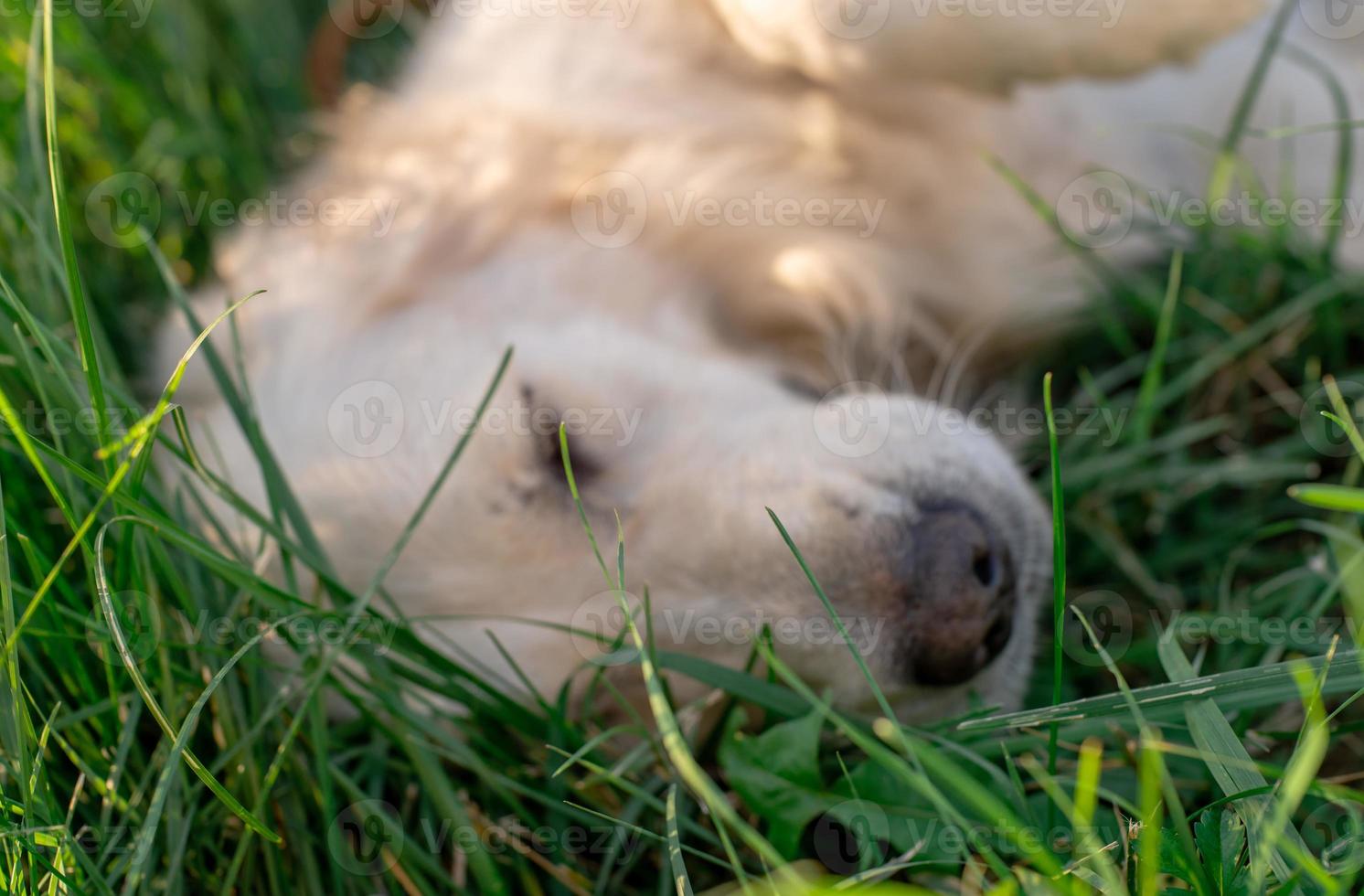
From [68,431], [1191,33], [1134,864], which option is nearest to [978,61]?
[1191,33]

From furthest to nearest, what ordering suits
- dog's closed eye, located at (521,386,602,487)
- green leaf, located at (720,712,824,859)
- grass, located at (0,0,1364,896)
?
dog's closed eye, located at (521,386,602,487), green leaf, located at (720,712,824,859), grass, located at (0,0,1364,896)

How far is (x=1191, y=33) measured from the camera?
161 centimetres

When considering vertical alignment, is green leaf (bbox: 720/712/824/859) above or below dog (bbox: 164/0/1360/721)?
below

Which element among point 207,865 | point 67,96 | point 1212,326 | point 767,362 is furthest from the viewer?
point 67,96

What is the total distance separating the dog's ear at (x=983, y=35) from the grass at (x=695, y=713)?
0.72 ft

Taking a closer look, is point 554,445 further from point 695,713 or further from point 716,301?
point 716,301

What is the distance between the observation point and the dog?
137 centimetres

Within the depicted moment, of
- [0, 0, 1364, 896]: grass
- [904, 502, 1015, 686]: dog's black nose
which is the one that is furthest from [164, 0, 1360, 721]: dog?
[0, 0, 1364, 896]: grass

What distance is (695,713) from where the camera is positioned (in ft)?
4.14

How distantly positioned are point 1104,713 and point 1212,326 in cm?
107

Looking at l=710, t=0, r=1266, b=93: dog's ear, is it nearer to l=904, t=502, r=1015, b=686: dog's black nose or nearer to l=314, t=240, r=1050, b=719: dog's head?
l=314, t=240, r=1050, b=719: dog's head

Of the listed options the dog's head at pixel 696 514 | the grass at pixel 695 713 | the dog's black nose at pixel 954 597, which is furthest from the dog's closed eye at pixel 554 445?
the dog's black nose at pixel 954 597

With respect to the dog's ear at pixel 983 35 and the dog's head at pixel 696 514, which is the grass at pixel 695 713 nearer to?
the dog's head at pixel 696 514

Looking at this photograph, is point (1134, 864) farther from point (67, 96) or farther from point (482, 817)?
point (67, 96)
